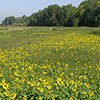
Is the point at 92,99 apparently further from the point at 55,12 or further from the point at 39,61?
the point at 55,12

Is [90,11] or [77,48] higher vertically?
[90,11]

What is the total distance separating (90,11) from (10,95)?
4731cm

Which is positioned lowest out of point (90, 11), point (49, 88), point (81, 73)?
point (81, 73)

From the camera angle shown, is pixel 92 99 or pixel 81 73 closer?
pixel 92 99

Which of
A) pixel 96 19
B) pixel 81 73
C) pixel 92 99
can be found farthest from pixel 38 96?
pixel 96 19

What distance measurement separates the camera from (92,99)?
3.96 metres

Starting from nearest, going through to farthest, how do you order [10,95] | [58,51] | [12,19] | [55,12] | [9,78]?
[10,95] < [9,78] < [58,51] < [55,12] < [12,19]

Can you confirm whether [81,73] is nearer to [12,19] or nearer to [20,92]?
[20,92]

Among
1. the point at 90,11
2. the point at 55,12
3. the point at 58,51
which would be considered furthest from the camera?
the point at 55,12

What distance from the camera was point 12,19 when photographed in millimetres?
172750

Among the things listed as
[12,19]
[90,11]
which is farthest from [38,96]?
[12,19]

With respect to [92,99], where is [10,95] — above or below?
above

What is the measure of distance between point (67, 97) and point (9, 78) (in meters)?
1.77

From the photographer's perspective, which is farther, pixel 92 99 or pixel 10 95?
pixel 92 99
